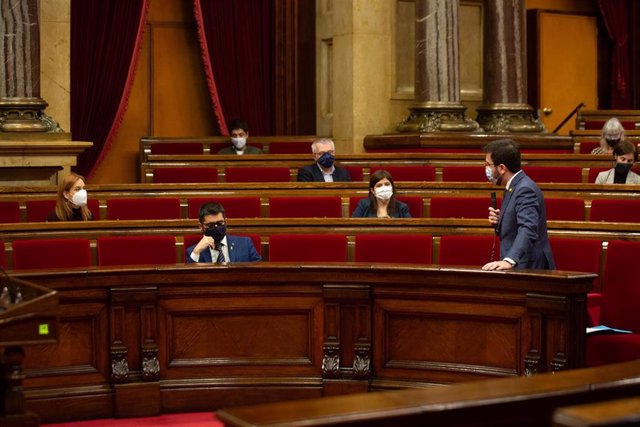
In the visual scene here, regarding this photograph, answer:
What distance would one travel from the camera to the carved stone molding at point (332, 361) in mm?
4887

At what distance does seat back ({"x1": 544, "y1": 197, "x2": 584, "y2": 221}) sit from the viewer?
6477 mm

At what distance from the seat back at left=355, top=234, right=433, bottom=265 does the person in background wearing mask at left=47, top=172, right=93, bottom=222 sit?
1.57 meters

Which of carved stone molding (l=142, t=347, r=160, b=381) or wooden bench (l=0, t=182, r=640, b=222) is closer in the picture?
carved stone molding (l=142, t=347, r=160, b=381)

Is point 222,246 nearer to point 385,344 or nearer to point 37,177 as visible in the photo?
point 385,344

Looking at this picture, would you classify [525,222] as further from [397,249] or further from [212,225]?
[212,225]

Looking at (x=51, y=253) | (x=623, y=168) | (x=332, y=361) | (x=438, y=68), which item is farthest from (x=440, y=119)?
(x=332, y=361)

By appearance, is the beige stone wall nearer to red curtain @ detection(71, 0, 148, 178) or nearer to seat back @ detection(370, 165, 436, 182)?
red curtain @ detection(71, 0, 148, 178)

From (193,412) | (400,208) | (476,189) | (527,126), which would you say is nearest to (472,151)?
(527,126)

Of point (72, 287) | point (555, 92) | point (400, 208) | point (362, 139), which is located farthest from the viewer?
point (555, 92)

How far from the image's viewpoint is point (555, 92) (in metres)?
12.9

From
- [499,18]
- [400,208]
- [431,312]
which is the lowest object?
[431,312]

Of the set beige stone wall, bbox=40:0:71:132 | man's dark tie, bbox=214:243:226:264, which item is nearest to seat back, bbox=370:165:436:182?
beige stone wall, bbox=40:0:71:132

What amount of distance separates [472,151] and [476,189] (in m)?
2.56

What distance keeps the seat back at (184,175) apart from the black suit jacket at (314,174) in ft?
2.71
